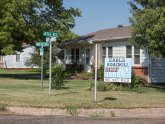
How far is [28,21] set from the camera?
32.5 meters

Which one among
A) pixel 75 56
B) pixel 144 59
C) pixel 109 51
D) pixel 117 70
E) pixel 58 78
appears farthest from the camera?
pixel 75 56

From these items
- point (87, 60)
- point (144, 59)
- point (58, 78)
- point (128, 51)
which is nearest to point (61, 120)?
point (58, 78)

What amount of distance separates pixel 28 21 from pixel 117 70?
50.7ft

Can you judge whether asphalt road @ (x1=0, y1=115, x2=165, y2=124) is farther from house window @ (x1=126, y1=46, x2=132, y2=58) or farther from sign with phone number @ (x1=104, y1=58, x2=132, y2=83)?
house window @ (x1=126, y1=46, x2=132, y2=58)

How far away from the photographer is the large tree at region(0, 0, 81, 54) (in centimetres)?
2973

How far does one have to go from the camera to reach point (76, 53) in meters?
40.7

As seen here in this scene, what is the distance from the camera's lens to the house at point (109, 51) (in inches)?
1172

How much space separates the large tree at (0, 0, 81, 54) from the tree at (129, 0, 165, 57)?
950cm

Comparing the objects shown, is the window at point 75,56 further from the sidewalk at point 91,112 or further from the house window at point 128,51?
the sidewalk at point 91,112

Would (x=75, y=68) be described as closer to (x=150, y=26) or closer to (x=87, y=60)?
(x=87, y=60)

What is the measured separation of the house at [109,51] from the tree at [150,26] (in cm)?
580

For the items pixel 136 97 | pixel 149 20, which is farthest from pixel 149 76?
pixel 136 97

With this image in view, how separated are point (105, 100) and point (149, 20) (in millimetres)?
5756

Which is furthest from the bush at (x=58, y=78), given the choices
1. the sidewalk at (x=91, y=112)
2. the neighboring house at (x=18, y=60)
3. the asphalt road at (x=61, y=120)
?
the neighboring house at (x=18, y=60)
